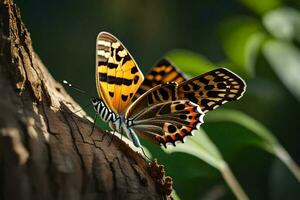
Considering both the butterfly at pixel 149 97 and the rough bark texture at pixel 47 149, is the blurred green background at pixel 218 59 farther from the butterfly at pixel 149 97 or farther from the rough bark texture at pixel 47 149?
the rough bark texture at pixel 47 149

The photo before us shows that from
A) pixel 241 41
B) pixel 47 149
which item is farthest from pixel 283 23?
pixel 47 149

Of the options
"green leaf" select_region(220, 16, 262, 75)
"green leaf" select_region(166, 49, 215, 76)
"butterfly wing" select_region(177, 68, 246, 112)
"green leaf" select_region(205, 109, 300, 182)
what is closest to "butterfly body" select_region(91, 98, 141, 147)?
"butterfly wing" select_region(177, 68, 246, 112)

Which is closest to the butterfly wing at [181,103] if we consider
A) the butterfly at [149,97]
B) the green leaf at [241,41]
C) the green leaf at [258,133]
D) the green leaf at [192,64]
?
the butterfly at [149,97]

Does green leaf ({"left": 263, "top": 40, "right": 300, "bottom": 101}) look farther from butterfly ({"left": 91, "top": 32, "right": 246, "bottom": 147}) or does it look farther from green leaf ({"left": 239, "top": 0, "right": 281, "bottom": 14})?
butterfly ({"left": 91, "top": 32, "right": 246, "bottom": 147})

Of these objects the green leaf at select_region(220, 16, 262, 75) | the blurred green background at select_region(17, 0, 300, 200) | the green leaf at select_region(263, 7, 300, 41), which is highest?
the green leaf at select_region(263, 7, 300, 41)

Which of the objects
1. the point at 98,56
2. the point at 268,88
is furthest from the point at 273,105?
the point at 98,56

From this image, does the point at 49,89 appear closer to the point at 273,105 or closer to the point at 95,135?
the point at 95,135

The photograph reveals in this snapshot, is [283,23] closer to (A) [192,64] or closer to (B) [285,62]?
(B) [285,62]
